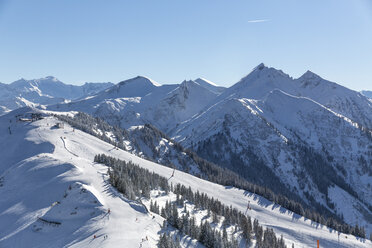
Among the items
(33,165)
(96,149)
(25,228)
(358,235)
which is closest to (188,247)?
(25,228)

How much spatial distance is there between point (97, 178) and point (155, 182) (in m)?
35.9

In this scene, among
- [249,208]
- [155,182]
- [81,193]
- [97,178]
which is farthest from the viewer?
[249,208]

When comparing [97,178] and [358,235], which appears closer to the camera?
[97,178]

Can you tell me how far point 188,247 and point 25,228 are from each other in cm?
3605

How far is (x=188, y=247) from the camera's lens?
65.4 metres

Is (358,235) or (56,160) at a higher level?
(56,160)

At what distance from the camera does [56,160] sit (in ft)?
341

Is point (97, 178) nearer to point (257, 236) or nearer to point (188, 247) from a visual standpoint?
point (188, 247)

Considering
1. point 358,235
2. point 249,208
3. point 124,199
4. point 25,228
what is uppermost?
point 124,199

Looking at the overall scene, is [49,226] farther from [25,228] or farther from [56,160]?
[56,160]

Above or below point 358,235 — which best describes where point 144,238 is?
above

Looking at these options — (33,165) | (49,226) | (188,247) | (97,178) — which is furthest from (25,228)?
(33,165)

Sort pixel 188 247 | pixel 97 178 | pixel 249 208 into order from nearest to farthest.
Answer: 1. pixel 188 247
2. pixel 97 178
3. pixel 249 208

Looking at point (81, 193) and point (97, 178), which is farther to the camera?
point (97, 178)
